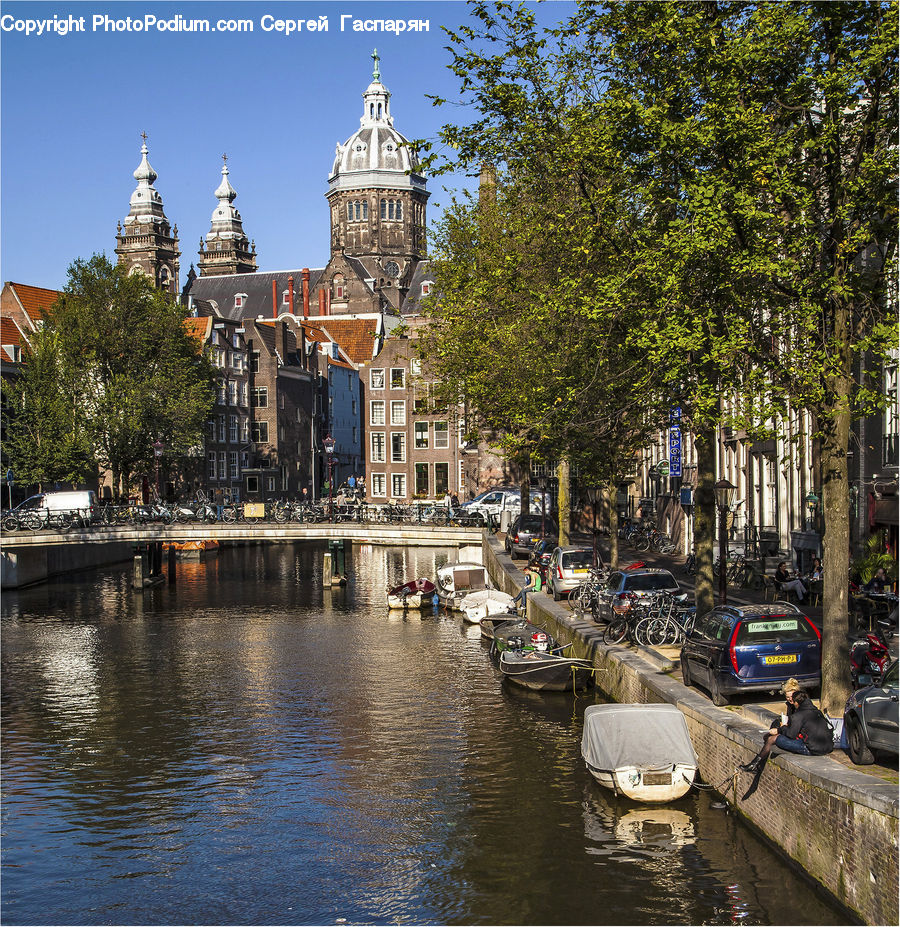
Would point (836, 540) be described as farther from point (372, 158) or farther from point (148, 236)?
point (372, 158)

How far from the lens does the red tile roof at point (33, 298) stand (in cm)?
9494

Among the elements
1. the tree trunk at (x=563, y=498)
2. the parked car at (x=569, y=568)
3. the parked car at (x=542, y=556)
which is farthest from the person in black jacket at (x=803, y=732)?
the parked car at (x=542, y=556)

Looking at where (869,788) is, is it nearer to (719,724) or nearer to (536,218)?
(719,724)

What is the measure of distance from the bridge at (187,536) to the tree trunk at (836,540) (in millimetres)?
46793

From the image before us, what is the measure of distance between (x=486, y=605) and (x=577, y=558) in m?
6.90

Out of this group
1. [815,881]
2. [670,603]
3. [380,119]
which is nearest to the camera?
[815,881]

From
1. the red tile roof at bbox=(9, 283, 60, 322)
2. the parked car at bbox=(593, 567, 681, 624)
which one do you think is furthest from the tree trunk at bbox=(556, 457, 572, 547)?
the red tile roof at bbox=(9, 283, 60, 322)

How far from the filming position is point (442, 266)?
5881 centimetres

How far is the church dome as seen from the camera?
166 m

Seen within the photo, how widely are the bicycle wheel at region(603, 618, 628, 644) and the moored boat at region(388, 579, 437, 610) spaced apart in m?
24.7

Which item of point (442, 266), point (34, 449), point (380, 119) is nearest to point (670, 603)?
point (442, 266)

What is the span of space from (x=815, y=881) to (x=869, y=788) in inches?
109

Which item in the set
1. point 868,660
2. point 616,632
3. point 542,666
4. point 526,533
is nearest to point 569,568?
point 542,666

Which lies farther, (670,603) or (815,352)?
(670,603)
